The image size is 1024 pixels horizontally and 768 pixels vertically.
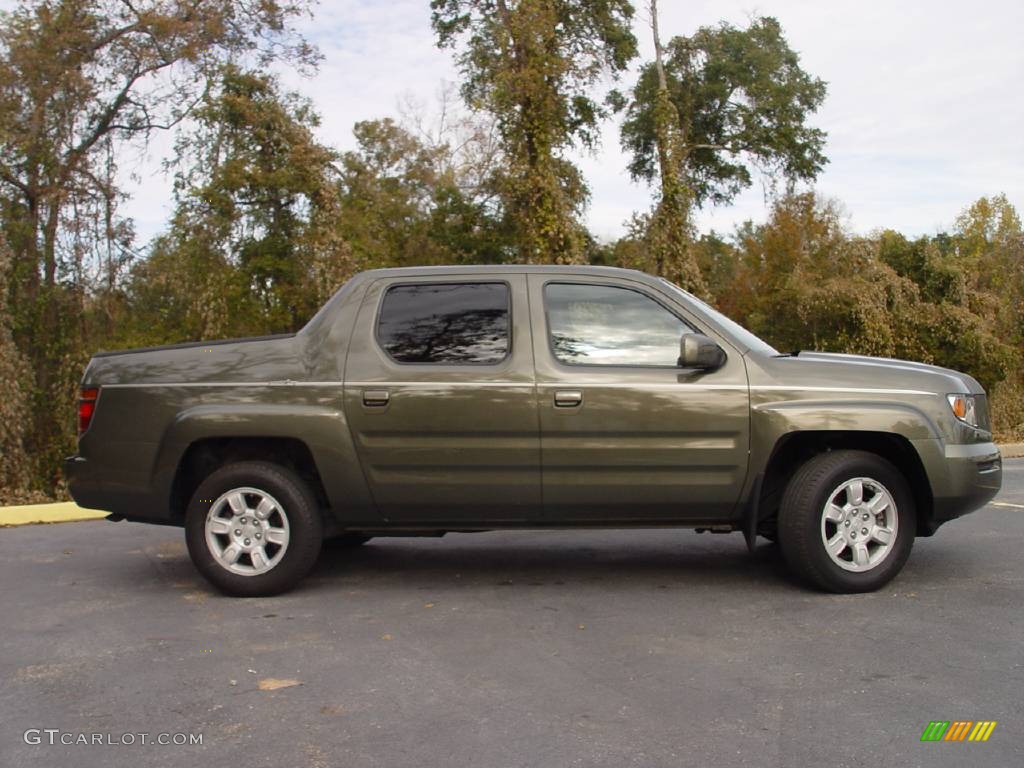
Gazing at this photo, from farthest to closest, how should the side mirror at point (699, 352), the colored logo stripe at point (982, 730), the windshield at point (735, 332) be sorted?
the windshield at point (735, 332) → the side mirror at point (699, 352) → the colored logo stripe at point (982, 730)

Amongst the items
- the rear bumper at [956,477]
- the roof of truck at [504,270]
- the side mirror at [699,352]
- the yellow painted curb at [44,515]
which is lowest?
the yellow painted curb at [44,515]

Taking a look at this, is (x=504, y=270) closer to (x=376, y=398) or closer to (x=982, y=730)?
(x=376, y=398)

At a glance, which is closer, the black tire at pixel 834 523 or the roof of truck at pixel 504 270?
the black tire at pixel 834 523

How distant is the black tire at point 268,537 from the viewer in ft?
19.0

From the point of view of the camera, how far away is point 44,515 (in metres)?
8.71

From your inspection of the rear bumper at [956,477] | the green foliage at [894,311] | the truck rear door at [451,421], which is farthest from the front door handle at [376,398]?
the green foliage at [894,311]

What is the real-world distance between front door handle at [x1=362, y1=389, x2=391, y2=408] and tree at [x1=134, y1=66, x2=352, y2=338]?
675 inches

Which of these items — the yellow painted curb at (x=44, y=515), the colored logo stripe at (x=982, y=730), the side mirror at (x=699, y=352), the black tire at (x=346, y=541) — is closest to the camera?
the colored logo stripe at (x=982, y=730)

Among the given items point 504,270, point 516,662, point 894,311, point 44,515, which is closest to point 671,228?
point 894,311

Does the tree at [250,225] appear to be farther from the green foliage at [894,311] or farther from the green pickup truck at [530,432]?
the green pickup truck at [530,432]

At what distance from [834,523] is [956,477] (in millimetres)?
718

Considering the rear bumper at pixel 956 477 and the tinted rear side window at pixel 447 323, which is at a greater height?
the tinted rear side window at pixel 447 323

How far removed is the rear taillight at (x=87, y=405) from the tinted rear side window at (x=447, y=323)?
172 centimetres

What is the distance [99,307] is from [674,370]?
54.1 ft
